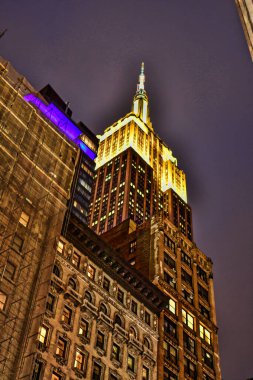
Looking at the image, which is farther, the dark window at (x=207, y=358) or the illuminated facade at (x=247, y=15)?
the dark window at (x=207, y=358)

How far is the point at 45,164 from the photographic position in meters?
62.2

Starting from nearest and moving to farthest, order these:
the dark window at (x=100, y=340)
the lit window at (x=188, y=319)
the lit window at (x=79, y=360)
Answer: the lit window at (x=79, y=360), the dark window at (x=100, y=340), the lit window at (x=188, y=319)

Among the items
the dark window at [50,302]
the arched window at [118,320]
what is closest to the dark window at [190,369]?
the arched window at [118,320]

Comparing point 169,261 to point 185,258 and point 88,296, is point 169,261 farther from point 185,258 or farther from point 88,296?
point 88,296

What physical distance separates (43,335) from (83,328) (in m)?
6.81

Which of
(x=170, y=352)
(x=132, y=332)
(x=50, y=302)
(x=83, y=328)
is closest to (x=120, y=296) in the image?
(x=132, y=332)

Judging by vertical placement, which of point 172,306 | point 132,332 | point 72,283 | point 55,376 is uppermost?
point 172,306

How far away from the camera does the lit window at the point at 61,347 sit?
2023 inches

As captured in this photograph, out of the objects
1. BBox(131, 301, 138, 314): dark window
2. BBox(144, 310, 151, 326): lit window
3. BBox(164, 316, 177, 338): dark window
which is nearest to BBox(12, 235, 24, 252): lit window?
BBox(131, 301, 138, 314): dark window

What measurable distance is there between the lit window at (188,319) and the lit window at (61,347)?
26621 mm

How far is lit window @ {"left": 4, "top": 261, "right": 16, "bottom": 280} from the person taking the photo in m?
48.9

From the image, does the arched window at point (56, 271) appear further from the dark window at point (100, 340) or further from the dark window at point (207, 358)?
the dark window at point (207, 358)

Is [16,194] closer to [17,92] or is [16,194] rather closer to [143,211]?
[17,92]

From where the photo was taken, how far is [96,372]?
54312 millimetres
